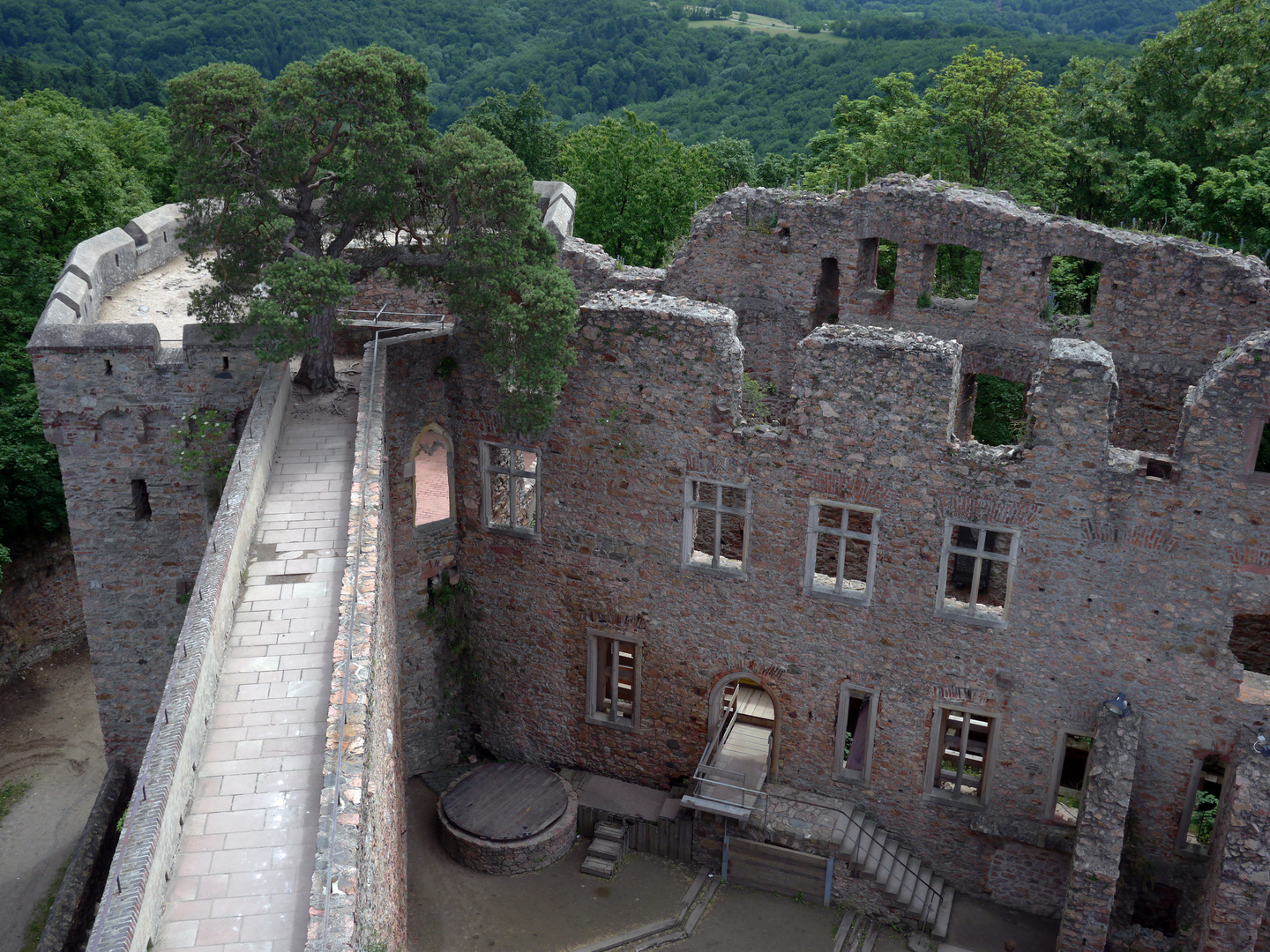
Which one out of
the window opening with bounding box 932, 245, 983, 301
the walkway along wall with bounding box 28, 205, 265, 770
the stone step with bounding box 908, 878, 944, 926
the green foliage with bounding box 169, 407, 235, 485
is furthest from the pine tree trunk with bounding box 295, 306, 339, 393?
the window opening with bounding box 932, 245, 983, 301

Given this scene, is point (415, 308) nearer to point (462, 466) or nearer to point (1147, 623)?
point (462, 466)

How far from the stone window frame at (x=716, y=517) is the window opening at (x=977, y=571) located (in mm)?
2933

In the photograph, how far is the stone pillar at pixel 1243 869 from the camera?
14766 mm

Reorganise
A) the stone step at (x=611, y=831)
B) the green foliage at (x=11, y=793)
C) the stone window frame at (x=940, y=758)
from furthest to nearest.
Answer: the green foliage at (x=11, y=793) < the stone step at (x=611, y=831) < the stone window frame at (x=940, y=758)

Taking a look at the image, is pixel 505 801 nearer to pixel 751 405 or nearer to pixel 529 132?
pixel 751 405

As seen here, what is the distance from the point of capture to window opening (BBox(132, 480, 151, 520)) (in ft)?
63.7

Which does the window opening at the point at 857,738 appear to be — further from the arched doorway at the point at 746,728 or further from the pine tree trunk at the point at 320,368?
the pine tree trunk at the point at 320,368

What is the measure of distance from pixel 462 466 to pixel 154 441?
4947 mm

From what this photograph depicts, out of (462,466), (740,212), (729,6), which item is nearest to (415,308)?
(462,466)

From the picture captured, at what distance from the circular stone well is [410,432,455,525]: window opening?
179 inches

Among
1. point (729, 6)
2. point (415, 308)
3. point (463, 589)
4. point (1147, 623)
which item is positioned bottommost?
point (463, 589)

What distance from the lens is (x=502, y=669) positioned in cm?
2075

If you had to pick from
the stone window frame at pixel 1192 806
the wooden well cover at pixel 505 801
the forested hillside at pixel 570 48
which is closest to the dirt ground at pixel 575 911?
the wooden well cover at pixel 505 801

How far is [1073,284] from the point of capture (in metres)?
25.2
